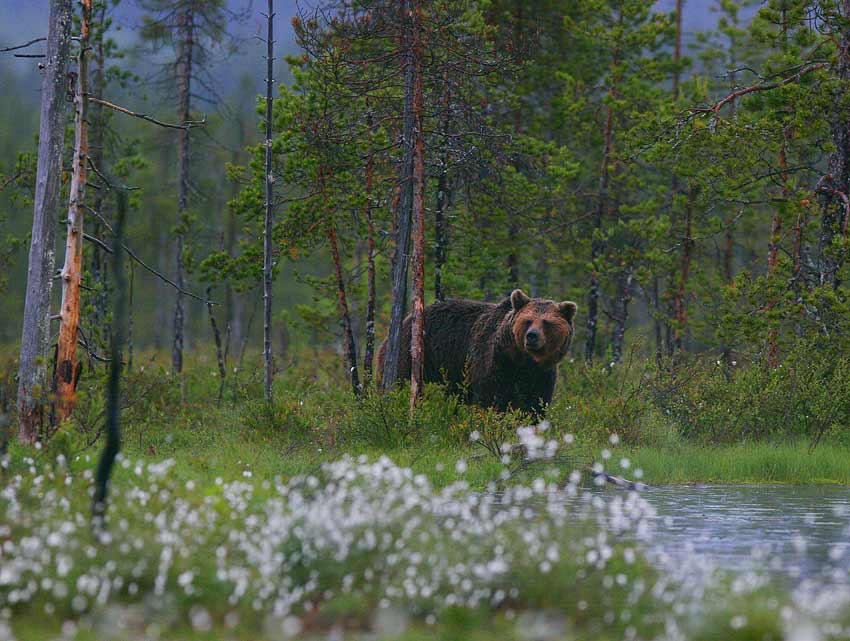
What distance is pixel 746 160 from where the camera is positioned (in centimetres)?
1986

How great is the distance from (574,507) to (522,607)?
5.19 m

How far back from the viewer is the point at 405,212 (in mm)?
18125

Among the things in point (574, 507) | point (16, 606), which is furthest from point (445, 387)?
point (16, 606)

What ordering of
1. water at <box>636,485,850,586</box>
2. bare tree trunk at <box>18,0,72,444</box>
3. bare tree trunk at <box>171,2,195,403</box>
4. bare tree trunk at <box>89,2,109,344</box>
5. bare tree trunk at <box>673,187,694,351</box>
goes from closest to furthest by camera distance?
water at <box>636,485,850,586</box>
bare tree trunk at <box>18,0,72,444</box>
bare tree trunk at <box>89,2,109,344</box>
bare tree trunk at <box>171,2,195,403</box>
bare tree trunk at <box>673,187,694,351</box>

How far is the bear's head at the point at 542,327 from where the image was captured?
636 inches

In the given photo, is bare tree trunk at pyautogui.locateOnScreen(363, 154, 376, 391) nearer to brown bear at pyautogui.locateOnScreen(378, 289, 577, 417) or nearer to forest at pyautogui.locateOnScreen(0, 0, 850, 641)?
forest at pyautogui.locateOnScreen(0, 0, 850, 641)

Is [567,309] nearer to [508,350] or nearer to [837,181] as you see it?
[508,350]

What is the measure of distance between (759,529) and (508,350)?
6.43 m

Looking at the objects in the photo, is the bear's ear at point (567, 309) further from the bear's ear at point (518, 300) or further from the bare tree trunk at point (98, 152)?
the bare tree trunk at point (98, 152)

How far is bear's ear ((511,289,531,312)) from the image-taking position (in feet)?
55.1

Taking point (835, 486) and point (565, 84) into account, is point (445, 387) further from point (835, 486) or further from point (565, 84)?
point (565, 84)

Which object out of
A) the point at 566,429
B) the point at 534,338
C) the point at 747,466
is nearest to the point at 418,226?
the point at 534,338

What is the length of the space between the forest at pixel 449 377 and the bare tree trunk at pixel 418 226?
58 millimetres

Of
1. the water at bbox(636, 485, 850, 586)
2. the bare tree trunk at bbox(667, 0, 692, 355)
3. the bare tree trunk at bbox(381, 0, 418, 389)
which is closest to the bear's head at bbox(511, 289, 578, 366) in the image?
the bare tree trunk at bbox(381, 0, 418, 389)
